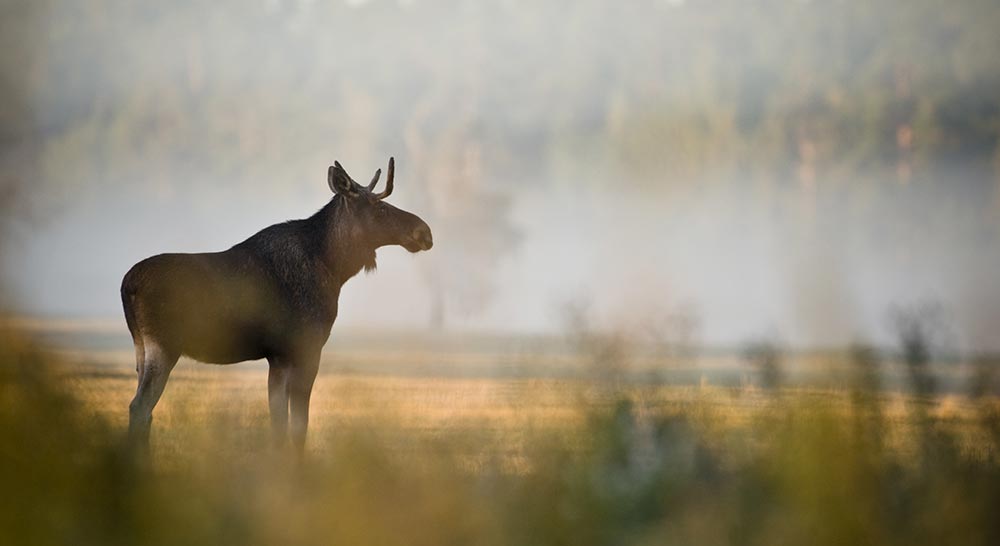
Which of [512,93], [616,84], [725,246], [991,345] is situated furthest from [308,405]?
[616,84]

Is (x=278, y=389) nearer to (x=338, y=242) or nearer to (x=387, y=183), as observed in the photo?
(x=338, y=242)

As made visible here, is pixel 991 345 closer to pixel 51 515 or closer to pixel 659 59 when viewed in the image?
pixel 51 515

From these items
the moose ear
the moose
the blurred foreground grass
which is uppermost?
the moose ear

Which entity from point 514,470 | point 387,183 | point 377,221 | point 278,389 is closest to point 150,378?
point 278,389

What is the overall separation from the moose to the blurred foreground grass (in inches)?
190

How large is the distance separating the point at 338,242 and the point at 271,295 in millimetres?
782

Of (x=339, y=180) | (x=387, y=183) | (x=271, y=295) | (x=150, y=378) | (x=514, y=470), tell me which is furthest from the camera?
(x=387, y=183)

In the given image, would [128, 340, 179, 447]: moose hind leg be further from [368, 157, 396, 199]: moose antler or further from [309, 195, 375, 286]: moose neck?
[368, 157, 396, 199]: moose antler

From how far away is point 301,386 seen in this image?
10430 millimetres

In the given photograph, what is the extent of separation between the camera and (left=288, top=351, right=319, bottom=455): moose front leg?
10.3m

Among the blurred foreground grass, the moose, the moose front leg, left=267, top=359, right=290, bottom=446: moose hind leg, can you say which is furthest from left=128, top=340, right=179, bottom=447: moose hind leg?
the blurred foreground grass

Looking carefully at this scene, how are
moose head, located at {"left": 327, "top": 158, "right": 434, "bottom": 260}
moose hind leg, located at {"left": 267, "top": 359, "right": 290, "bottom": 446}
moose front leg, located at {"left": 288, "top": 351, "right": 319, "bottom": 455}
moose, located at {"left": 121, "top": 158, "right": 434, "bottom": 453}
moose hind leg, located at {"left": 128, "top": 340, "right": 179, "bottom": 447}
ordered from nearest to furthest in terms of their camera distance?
moose hind leg, located at {"left": 128, "top": 340, "right": 179, "bottom": 447} → moose, located at {"left": 121, "top": 158, "right": 434, "bottom": 453} → moose hind leg, located at {"left": 267, "top": 359, "right": 290, "bottom": 446} → moose front leg, located at {"left": 288, "top": 351, "right": 319, "bottom": 455} → moose head, located at {"left": 327, "top": 158, "right": 434, "bottom": 260}

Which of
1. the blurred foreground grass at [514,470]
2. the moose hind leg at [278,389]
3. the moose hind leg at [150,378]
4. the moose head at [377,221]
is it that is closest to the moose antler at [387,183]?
the moose head at [377,221]

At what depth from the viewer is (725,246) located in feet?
252
